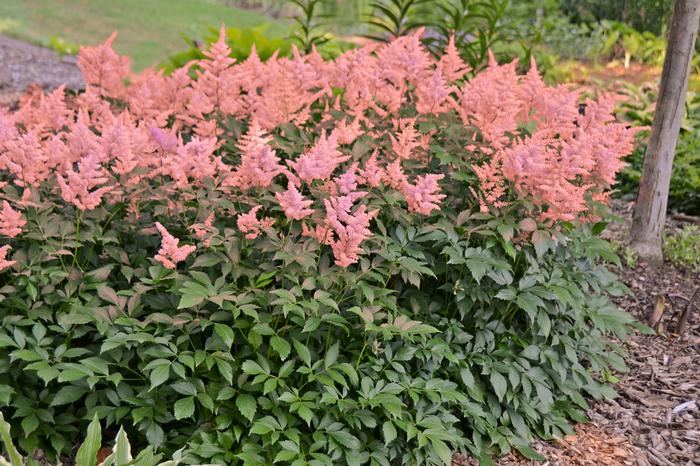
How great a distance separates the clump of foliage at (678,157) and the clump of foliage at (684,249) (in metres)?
0.58

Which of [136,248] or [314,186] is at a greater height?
[314,186]

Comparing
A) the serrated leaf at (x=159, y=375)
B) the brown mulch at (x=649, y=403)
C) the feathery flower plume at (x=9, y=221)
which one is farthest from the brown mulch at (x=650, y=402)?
the feathery flower plume at (x=9, y=221)

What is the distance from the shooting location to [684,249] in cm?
522

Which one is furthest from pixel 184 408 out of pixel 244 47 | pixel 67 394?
pixel 244 47

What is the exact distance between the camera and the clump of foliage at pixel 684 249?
5164 mm

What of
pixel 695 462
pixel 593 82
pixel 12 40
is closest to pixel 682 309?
pixel 695 462

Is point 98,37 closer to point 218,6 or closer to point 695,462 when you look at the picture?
point 218,6

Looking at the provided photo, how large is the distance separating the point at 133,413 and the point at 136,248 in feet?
2.73

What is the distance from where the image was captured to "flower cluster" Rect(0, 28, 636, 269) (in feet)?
9.97

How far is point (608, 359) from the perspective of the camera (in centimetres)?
388

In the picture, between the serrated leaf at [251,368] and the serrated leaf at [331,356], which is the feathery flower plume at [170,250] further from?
the serrated leaf at [331,356]

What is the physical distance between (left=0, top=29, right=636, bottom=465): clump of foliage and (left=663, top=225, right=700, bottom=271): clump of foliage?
1622 mm

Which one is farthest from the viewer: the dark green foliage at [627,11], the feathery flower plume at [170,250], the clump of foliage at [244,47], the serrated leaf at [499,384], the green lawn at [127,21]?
the green lawn at [127,21]

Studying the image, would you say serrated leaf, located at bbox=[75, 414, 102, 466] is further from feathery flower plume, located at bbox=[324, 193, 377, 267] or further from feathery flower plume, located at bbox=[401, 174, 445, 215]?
feathery flower plume, located at bbox=[401, 174, 445, 215]
